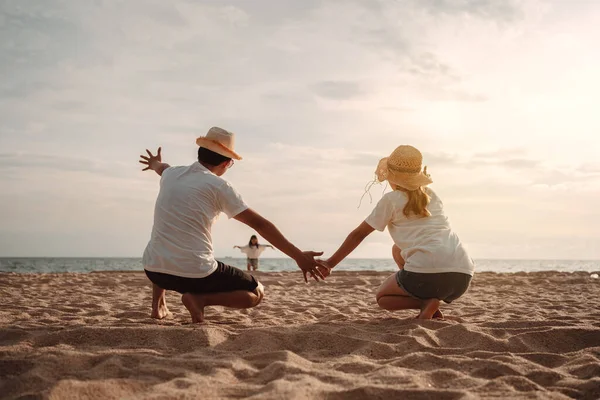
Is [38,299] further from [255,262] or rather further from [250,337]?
[255,262]

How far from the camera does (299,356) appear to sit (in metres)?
2.92

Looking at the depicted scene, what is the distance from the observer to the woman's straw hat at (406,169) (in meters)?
4.08

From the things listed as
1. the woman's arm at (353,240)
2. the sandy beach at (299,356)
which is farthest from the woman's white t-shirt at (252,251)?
the woman's arm at (353,240)

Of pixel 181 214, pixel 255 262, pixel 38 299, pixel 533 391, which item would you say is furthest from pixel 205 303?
pixel 255 262

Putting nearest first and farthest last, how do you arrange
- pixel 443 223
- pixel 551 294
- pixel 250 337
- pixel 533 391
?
pixel 533 391
pixel 250 337
pixel 443 223
pixel 551 294

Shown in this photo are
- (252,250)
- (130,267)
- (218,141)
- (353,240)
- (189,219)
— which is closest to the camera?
(189,219)

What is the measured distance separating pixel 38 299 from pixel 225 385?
4.80 metres

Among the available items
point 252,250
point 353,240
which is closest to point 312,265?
point 353,240

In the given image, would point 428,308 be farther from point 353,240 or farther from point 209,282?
point 209,282

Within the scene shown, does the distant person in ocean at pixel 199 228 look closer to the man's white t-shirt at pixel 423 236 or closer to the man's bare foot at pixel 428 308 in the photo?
the man's white t-shirt at pixel 423 236

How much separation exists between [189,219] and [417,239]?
6.04 ft

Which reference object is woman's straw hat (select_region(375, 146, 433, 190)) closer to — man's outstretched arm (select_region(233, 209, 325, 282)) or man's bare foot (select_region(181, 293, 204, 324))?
man's outstretched arm (select_region(233, 209, 325, 282))

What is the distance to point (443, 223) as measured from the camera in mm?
4137

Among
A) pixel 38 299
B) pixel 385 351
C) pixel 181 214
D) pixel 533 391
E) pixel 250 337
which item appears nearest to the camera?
pixel 533 391
